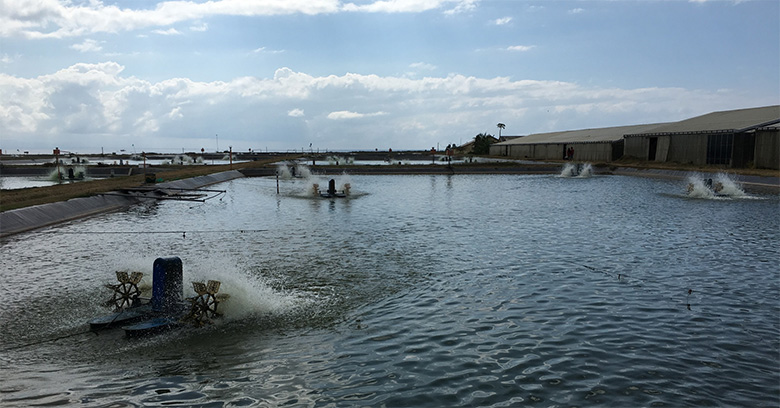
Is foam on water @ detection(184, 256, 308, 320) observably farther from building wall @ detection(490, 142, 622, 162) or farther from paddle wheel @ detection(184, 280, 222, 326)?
building wall @ detection(490, 142, 622, 162)

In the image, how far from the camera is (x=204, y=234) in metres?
23.4

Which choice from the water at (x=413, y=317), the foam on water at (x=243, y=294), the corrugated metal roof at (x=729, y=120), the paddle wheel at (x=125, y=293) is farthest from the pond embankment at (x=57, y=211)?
the corrugated metal roof at (x=729, y=120)

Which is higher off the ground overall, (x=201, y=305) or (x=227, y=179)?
(x=227, y=179)

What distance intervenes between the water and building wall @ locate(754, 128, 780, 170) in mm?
31747

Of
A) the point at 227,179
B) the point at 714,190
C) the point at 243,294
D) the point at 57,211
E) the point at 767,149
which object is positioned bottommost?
the point at 243,294

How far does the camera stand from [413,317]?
12.3 m

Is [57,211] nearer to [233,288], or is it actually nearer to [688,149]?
[233,288]

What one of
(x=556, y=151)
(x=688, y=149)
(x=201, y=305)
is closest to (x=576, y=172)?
(x=688, y=149)

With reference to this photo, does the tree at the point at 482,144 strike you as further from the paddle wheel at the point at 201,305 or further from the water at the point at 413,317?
the paddle wheel at the point at 201,305

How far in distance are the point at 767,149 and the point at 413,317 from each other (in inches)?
2131

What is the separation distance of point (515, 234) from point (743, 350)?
13.6m

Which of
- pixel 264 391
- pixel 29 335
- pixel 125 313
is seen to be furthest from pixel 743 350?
pixel 29 335

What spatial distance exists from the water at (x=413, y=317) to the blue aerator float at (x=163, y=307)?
324 mm

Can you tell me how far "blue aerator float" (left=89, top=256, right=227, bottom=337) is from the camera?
11.4 m
